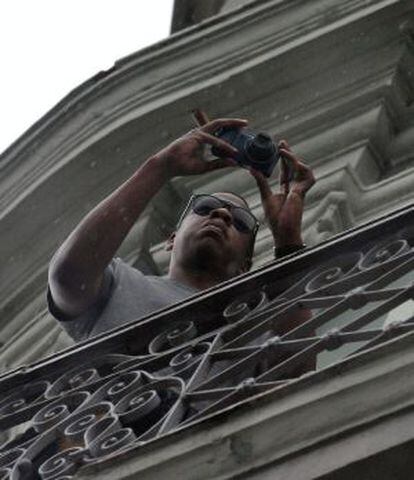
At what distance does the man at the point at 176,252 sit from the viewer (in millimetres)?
8609

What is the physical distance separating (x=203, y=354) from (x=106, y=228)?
3.33 ft

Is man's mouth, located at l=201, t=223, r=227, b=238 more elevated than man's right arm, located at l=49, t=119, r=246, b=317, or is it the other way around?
man's right arm, located at l=49, t=119, r=246, b=317

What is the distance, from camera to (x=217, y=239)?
30.0ft

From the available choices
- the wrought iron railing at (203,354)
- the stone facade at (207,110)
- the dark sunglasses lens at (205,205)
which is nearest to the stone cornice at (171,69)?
the stone facade at (207,110)

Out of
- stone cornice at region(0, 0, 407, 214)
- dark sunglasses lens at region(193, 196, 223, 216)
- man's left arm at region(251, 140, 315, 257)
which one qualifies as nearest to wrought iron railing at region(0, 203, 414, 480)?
man's left arm at region(251, 140, 315, 257)

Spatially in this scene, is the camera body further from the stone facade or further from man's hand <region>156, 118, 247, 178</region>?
the stone facade

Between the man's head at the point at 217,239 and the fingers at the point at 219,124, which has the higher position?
the fingers at the point at 219,124

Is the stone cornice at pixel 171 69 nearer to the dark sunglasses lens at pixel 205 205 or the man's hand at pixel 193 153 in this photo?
the dark sunglasses lens at pixel 205 205

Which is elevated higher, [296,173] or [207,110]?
[207,110]

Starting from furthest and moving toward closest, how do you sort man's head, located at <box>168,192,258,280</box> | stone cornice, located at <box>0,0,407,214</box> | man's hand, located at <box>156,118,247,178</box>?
stone cornice, located at <box>0,0,407,214</box> < man's head, located at <box>168,192,258,280</box> < man's hand, located at <box>156,118,247,178</box>

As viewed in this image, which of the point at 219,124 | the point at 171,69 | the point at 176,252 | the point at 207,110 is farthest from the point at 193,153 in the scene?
the point at 171,69

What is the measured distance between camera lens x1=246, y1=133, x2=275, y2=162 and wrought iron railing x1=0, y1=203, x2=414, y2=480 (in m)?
0.94

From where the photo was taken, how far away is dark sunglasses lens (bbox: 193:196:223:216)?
927 cm

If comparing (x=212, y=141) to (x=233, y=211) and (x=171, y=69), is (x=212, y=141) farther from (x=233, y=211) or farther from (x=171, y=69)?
(x=171, y=69)
